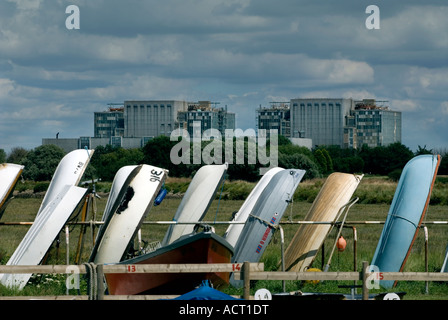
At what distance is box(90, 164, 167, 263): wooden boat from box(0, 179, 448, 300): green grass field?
62cm

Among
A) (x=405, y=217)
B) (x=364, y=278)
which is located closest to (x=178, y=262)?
(x=364, y=278)

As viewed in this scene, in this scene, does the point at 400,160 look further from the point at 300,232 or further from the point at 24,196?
the point at 300,232

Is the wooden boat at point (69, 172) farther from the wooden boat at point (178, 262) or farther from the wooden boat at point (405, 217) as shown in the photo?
the wooden boat at point (405, 217)

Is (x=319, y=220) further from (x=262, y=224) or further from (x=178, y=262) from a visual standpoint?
(x=178, y=262)

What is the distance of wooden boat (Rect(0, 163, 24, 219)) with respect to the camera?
634 inches

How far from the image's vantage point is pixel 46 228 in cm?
1497

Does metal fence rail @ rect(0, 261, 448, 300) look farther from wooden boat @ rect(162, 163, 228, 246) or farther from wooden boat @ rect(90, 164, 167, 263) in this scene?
wooden boat @ rect(162, 163, 228, 246)

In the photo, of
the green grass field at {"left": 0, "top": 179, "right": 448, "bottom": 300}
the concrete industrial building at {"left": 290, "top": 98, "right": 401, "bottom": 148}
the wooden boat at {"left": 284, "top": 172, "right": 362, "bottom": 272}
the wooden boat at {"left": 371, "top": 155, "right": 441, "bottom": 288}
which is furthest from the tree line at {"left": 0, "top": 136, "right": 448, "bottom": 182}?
the concrete industrial building at {"left": 290, "top": 98, "right": 401, "bottom": 148}

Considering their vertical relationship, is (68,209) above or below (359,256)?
above

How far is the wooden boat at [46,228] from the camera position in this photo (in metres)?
14.8

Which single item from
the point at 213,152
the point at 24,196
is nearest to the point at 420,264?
the point at 24,196
